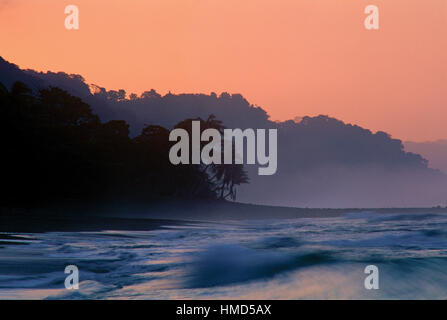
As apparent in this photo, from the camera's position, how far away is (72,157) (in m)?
40.6

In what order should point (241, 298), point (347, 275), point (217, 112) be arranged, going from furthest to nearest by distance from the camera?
point (217, 112) → point (347, 275) → point (241, 298)

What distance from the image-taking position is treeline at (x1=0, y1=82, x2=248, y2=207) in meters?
37.2

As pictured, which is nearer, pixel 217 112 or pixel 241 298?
pixel 241 298

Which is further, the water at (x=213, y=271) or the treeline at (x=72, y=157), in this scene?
the treeline at (x=72, y=157)

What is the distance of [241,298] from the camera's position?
22.1ft

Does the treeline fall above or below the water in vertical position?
above

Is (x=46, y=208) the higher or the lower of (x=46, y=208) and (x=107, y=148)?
the lower

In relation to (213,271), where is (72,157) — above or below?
above

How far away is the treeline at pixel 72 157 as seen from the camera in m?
37.2

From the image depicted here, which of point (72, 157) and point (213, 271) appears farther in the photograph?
point (72, 157)

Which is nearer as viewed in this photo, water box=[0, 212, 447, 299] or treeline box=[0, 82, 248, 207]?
water box=[0, 212, 447, 299]

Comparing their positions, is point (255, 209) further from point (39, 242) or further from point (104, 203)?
point (39, 242)

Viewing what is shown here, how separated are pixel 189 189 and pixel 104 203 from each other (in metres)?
14.5
